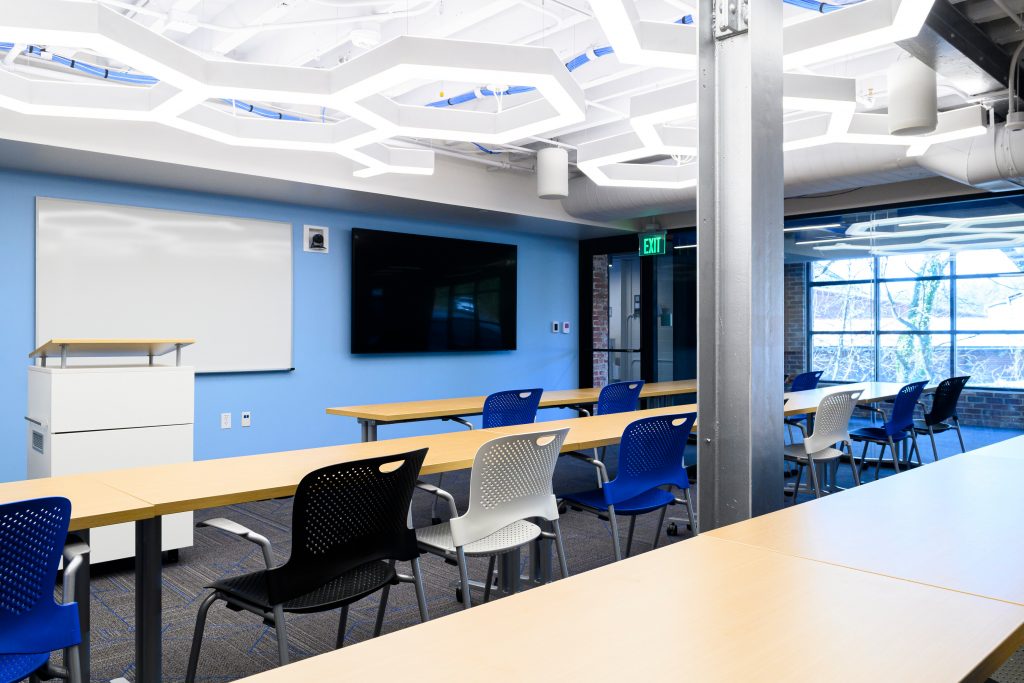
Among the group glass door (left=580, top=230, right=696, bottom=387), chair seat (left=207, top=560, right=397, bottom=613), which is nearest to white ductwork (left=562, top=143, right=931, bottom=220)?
glass door (left=580, top=230, right=696, bottom=387)

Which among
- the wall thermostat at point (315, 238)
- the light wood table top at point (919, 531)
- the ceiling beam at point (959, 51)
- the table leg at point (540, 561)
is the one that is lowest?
the table leg at point (540, 561)

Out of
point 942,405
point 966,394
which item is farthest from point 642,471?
point 966,394

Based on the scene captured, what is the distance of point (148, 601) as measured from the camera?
7.59 ft

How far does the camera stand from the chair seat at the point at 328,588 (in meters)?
2.18

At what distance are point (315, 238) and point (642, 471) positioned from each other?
4.53 metres

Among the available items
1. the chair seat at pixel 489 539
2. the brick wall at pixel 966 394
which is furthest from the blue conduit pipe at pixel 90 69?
the brick wall at pixel 966 394

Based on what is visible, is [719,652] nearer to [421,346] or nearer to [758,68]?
[758,68]

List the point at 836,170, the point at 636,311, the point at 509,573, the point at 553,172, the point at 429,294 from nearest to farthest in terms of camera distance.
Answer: the point at 509,573
the point at 836,170
the point at 553,172
the point at 429,294
the point at 636,311

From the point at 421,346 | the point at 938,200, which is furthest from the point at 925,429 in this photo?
the point at 421,346

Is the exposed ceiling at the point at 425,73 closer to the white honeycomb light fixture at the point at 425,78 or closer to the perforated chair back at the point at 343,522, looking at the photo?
the white honeycomb light fixture at the point at 425,78

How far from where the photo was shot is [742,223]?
2248mm

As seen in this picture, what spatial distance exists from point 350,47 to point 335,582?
3465 mm

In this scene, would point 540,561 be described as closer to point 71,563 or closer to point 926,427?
point 71,563

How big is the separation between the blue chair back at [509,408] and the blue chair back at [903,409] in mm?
2597
